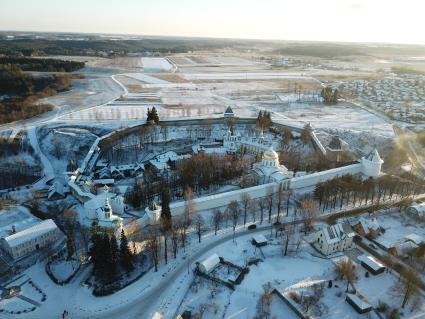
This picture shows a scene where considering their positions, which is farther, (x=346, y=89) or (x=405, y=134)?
(x=346, y=89)

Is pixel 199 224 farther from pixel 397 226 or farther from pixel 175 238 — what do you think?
pixel 397 226

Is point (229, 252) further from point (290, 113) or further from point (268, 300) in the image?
point (290, 113)

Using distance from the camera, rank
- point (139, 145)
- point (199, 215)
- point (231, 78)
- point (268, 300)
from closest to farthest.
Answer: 1. point (268, 300)
2. point (199, 215)
3. point (139, 145)
4. point (231, 78)

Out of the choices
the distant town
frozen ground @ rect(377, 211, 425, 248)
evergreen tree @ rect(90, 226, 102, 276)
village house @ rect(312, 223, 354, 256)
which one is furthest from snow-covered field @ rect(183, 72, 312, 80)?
evergreen tree @ rect(90, 226, 102, 276)

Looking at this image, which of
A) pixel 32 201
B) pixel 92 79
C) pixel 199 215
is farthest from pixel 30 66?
pixel 199 215

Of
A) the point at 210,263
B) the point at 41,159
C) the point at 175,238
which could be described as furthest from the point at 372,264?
the point at 41,159

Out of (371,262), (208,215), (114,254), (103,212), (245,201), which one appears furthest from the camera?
(208,215)
